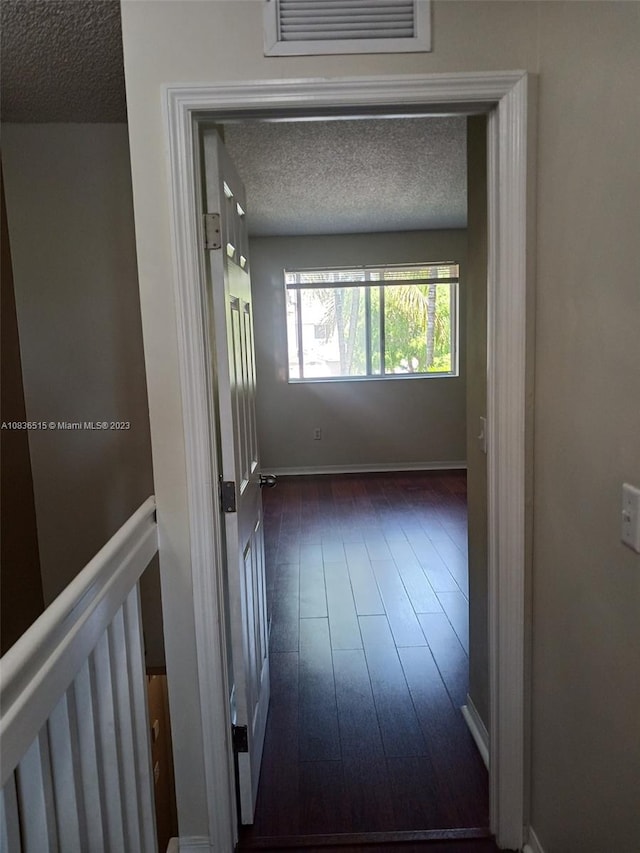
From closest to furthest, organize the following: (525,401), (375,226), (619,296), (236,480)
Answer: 1. (619,296)
2. (525,401)
3. (236,480)
4. (375,226)

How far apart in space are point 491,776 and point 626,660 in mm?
839

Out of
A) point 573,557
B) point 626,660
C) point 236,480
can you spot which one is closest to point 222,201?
point 236,480

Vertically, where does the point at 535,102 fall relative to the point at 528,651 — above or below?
above

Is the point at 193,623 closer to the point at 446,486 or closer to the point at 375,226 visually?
the point at 446,486

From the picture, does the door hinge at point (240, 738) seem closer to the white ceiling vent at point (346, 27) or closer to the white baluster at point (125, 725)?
the white baluster at point (125, 725)

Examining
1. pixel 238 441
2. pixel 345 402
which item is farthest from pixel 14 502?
pixel 345 402

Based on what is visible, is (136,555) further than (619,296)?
Yes

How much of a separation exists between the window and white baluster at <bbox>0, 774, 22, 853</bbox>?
5218mm

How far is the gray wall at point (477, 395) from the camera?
1.89m

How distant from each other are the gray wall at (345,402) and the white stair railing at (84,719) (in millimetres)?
4501

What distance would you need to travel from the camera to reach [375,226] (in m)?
5.43

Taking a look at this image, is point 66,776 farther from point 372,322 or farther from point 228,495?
point 372,322

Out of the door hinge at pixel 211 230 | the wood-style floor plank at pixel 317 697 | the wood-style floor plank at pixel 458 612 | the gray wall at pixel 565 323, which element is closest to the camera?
the gray wall at pixel 565 323

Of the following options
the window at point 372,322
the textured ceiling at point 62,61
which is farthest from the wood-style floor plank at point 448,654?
the window at point 372,322
